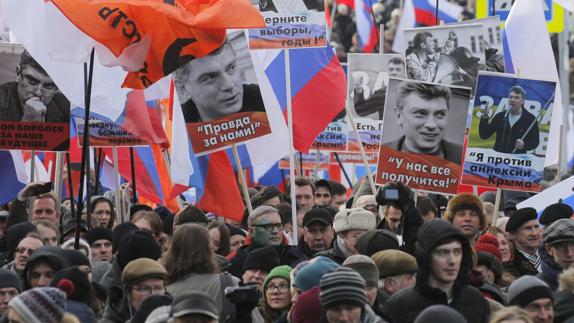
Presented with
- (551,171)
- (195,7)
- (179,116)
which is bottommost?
(551,171)

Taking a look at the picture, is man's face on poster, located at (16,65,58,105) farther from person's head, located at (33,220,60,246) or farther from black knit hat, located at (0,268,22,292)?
black knit hat, located at (0,268,22,292)

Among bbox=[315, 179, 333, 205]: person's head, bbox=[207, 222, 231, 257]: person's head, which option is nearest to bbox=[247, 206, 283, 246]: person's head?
bbox=[207, 222, 231, 257]: person's head

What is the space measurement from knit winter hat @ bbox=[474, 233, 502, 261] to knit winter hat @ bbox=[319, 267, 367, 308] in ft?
9.83

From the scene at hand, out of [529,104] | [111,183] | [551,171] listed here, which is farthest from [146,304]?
[551,171]

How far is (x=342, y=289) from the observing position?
800 cm

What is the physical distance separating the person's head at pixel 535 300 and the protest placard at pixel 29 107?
18.7ft

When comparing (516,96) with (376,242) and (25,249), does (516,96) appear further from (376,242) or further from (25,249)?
(25,249)

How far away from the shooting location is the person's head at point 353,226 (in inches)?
431

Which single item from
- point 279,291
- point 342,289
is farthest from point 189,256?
point 342,289

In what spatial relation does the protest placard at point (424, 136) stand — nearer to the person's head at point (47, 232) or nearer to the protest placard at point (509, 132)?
the protest placard at point (509, 132)

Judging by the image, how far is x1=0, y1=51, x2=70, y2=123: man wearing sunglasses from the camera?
46.3ft

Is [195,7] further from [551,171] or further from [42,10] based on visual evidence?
[551,171]

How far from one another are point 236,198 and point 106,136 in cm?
152

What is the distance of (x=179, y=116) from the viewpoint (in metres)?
15.4
